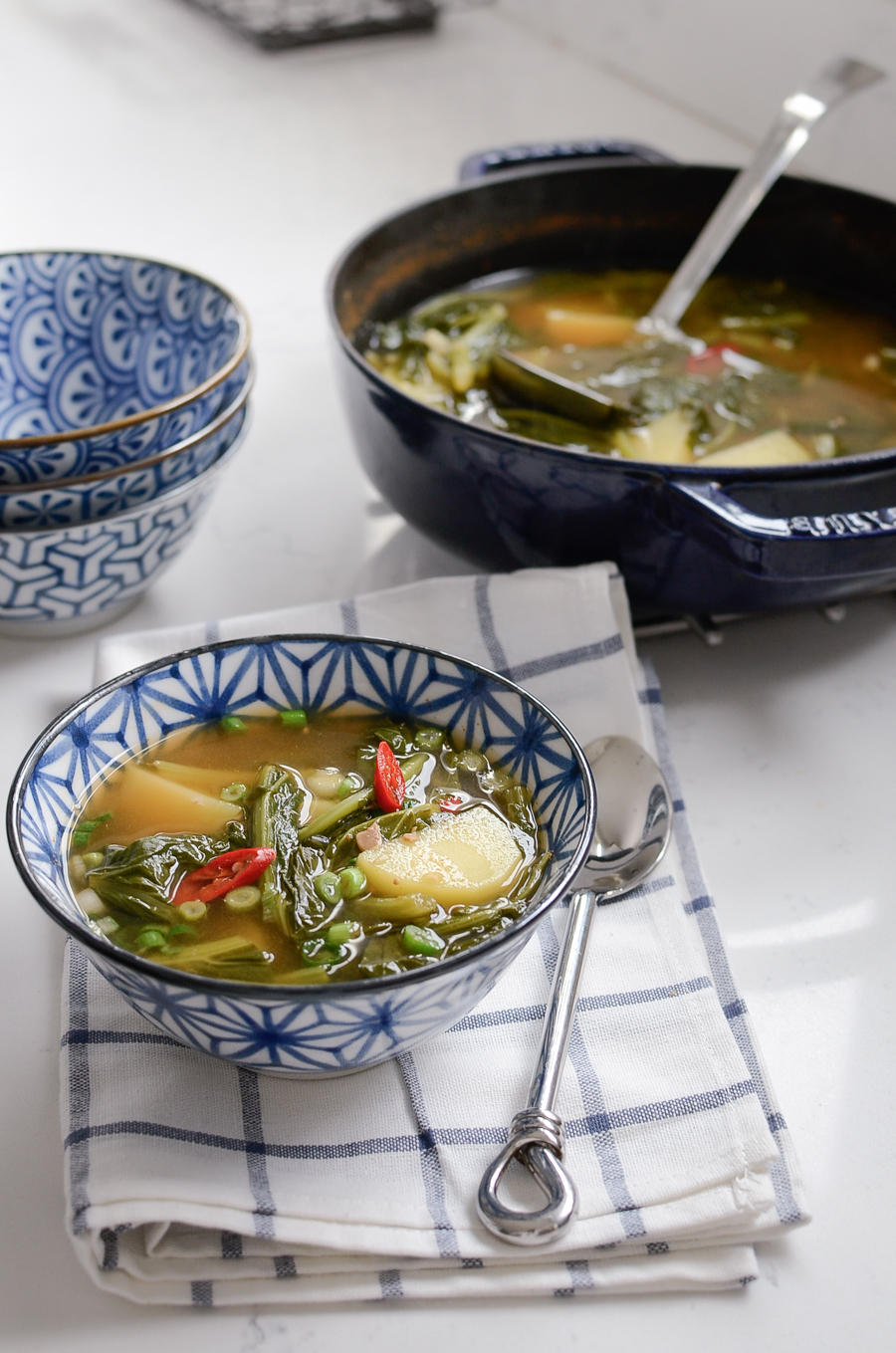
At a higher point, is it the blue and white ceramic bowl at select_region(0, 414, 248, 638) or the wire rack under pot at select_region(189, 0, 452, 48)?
the wire rack under pot at select_region(189, 0, 452, 48)

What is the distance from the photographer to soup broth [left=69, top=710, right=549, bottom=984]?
2.47 feet

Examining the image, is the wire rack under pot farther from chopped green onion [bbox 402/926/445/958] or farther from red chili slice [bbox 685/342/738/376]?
chopped green onion [bbox 402/926/445/958]

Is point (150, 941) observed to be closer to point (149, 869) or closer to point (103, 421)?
point (149, 869)

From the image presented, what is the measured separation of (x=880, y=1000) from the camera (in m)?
0.91

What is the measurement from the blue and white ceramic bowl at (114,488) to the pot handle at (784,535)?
1.46ft

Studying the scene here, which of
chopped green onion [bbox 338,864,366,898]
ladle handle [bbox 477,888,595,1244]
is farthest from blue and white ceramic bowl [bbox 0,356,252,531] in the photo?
ladle handle [bbox 477,888,595,1244]

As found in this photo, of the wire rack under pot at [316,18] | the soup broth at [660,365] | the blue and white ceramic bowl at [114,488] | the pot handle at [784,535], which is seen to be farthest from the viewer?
the wire rack under pot at [316,18]

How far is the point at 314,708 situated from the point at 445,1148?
1.11ft

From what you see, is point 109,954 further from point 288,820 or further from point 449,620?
point 449,620

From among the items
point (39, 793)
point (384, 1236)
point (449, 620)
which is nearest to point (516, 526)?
point (449, 620)

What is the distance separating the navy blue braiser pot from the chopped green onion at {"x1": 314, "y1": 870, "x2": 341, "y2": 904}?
412 mm

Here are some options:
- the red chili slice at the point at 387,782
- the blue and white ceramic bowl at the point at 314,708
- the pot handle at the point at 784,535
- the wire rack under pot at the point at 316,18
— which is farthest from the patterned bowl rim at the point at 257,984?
the wire rack under pot at the point at 316,18

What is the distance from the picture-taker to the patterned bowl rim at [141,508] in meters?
1.06

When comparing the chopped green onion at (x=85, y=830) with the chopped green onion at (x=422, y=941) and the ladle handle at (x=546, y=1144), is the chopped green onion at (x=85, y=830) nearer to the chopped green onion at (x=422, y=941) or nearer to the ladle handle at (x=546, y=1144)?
the chopped green onion at (x=422, y=941)
